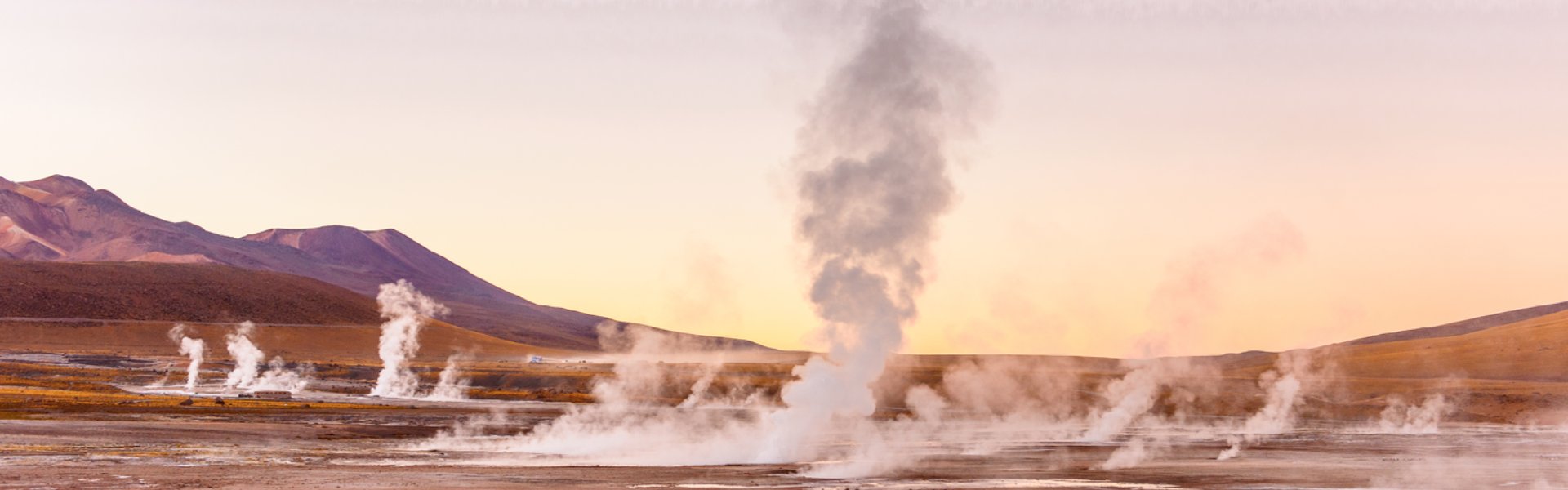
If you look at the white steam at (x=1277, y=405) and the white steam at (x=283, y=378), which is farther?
the white steam at (x=283, y=378)

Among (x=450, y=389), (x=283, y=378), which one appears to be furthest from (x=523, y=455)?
(x=283, y=378)

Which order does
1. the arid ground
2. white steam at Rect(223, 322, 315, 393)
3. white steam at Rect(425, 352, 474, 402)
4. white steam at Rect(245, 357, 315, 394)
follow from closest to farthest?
the arid ground → white steam at Rect(425, 352, 474, 402) → white steam at Rect(245, 357, 315, 394) → white steam at Rect(223, 322, 315, 393)

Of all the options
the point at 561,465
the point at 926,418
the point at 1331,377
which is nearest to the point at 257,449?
the point at 561,465

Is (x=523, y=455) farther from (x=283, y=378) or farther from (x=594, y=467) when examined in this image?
(x=283, y=378)

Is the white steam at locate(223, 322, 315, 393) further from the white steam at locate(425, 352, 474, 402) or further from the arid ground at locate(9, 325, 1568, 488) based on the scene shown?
the arid ground at locate(9, 325, 1568, 488)

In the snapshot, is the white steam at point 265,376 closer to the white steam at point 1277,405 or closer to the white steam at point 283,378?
the white steam at point 283,378

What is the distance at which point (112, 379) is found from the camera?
136000mm

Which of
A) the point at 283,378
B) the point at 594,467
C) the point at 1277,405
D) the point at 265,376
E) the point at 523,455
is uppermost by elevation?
the point at 265,376

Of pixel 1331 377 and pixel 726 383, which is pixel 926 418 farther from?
pixel 1331 377

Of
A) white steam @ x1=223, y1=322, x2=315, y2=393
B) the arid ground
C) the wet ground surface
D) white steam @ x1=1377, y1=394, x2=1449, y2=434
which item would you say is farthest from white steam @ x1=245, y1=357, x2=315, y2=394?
white steam @ x1=1377, y1=394, x2=1449, y2=434

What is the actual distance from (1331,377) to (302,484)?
5051 inches

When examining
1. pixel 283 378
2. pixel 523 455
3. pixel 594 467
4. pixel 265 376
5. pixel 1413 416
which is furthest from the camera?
pixel 265 376

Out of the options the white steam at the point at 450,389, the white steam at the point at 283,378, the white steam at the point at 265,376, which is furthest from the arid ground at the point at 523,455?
the white steam at the point at 265,376

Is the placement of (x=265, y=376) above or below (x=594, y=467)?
above
